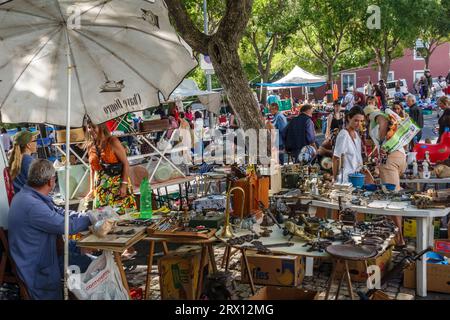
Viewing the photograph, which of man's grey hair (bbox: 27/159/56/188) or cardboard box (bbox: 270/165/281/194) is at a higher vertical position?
man's grey hair (bbox: 27/159/56/188)

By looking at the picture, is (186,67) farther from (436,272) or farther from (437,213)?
(436,272)

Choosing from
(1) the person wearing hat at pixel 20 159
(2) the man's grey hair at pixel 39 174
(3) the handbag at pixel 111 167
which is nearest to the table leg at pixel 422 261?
(3) the handbag at pixel 111 167

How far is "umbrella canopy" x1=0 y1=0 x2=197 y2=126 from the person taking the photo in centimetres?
365

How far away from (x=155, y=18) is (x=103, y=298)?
2.30 meters

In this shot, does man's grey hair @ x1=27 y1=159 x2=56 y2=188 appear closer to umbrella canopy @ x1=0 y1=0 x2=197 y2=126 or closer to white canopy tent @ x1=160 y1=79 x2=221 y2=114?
umbrella canopy @ x1=0 y1=0 x2=197 y2=126

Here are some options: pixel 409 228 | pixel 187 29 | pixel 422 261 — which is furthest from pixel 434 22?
pixel 422 261

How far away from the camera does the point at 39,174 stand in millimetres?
3801

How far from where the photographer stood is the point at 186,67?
447 centimetres

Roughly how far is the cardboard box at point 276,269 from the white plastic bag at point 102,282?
5.57 ft

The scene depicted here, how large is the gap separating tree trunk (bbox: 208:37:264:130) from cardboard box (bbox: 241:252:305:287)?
3.09 metres

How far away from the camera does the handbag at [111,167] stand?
523 cm

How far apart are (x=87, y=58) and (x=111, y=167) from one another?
147 centimetres

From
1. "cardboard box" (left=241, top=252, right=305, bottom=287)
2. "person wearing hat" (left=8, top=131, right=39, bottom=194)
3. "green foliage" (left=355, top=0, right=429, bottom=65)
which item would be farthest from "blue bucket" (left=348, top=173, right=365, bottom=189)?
"green foliage" (left=355, top=0, right=429, bottom=65)

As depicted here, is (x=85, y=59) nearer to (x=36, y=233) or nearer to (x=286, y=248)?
(x=36, y=233)
